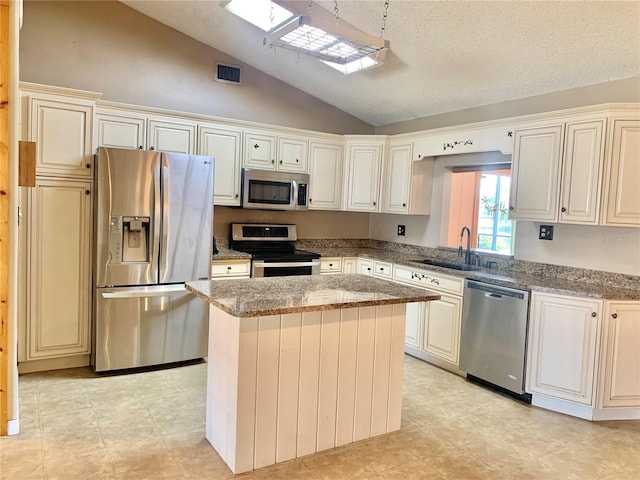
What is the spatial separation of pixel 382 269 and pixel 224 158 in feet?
6.23

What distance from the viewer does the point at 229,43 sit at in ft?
14.2

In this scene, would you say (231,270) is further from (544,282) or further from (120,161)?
(544,282)

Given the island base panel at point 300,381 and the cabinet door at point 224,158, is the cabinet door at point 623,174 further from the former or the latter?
the cabinet door at point 224,158

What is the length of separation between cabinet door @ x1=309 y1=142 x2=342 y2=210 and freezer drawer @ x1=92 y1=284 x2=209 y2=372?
5.74 feet

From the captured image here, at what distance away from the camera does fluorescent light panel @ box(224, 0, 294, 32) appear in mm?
3520

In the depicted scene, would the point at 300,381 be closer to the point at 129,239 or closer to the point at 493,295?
the point at 493,295

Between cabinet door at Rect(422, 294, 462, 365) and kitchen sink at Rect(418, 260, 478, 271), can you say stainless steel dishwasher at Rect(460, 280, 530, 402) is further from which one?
kitchen sink at Rect(418, 260, 478, 271)

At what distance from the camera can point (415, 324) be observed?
4.16 m

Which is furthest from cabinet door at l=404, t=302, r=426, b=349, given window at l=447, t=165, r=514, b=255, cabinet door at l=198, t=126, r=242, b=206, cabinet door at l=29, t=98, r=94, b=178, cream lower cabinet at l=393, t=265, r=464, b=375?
cabinet door at l=29, t=98, r=94, b=178

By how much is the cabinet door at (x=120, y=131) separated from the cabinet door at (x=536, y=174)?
3.11m

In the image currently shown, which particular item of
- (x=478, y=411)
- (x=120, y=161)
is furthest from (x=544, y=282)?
(x=120, y=161)

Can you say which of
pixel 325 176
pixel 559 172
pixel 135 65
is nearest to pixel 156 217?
pixel 135 65

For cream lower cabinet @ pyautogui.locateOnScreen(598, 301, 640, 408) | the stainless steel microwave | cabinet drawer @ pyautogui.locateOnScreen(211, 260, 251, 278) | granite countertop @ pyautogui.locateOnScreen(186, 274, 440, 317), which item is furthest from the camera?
the stainless steel microwave

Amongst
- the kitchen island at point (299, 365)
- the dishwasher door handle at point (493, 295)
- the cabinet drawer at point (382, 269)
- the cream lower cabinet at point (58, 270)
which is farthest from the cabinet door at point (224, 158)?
the dishwasher door handle at point (493, 295)
